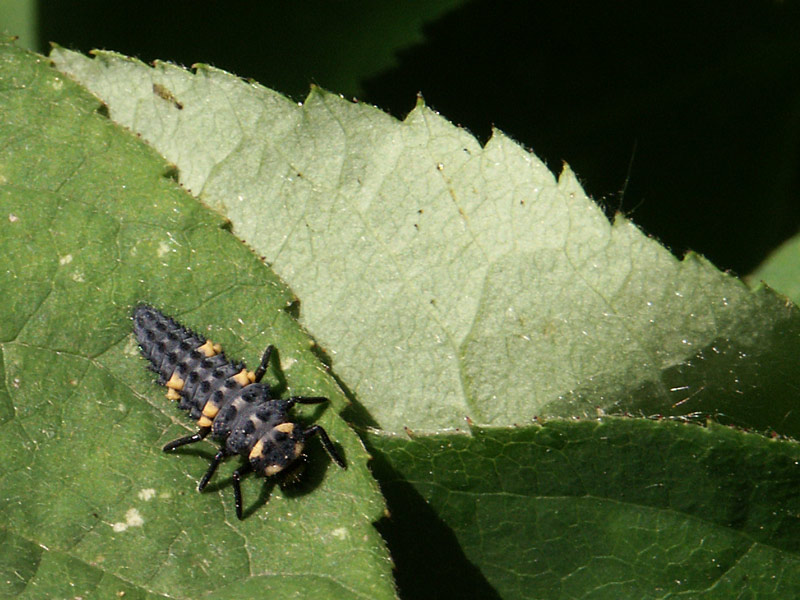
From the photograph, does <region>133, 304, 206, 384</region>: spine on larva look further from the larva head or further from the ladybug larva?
the larva head

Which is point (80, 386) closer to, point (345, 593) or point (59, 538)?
point (59, 538)

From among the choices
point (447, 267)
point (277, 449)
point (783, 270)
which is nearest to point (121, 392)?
point (277, 449)

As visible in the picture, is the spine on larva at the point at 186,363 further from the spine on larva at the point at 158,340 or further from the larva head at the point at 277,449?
the larva head at the point at 277,449

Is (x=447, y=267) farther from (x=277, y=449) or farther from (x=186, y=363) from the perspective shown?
(x=186, y=363)

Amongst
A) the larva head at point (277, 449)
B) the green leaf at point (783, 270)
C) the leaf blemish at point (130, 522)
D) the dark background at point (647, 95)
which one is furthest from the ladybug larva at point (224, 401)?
the green leaf at point (783, 270)

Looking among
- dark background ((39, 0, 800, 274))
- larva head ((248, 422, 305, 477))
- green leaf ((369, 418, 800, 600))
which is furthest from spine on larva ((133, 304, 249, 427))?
dark background ((39, 0, 800, 274))

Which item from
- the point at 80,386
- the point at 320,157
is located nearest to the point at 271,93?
the point at 320,157
